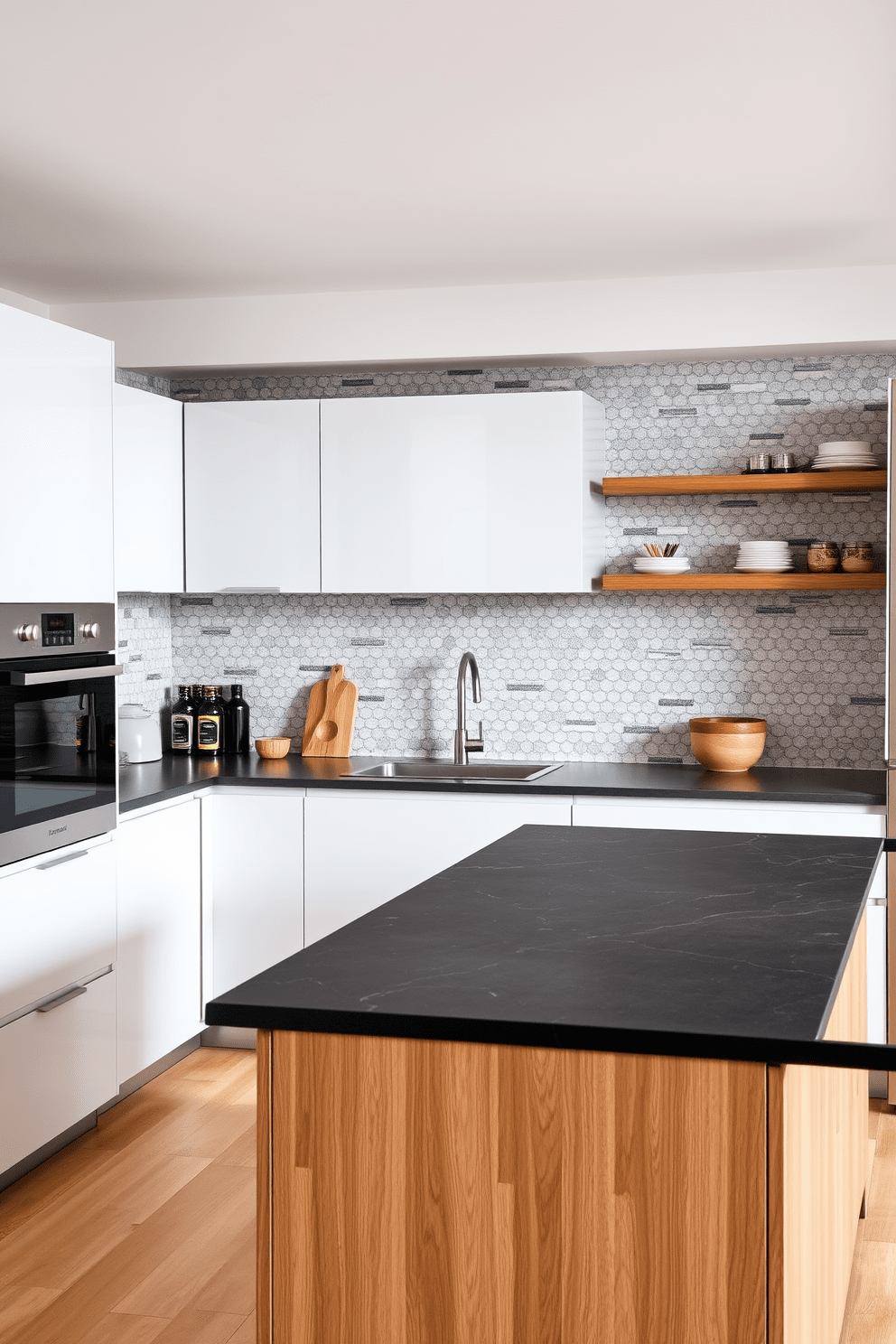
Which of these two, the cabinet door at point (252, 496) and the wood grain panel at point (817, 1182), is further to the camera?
the cabinet door at point (252, 496)

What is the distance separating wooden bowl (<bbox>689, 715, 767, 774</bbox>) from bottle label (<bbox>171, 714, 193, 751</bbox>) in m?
1.86

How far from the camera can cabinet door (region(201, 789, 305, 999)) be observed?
4.43 m

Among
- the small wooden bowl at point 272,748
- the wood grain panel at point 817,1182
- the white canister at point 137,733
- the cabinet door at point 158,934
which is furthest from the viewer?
the small wooden bowl at point 272,748

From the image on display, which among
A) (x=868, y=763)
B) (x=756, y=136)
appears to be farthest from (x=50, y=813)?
(x=868, y=763)

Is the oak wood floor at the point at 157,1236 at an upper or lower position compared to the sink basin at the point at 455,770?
lower

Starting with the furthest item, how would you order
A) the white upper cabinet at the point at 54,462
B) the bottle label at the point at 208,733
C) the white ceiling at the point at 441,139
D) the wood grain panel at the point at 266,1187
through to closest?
the bottle label at the point at 208,733
the white upper cabinet at the point at 54,462
the white ceiling at the point at 441,139
the wood grain panel at the point at 266,1187

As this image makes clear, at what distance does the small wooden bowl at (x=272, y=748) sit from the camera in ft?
15.9

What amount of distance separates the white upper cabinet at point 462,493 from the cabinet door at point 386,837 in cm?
75

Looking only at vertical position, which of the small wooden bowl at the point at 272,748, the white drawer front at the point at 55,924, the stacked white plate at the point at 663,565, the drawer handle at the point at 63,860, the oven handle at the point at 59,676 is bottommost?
the white drawer front at the point at 55,924

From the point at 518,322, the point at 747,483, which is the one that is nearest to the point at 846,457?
the point at 747,483

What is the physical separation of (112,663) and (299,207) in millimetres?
1334

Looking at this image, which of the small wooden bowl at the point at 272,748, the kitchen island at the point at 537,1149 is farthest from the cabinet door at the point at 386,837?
the kitchen island at the point at 537,1149

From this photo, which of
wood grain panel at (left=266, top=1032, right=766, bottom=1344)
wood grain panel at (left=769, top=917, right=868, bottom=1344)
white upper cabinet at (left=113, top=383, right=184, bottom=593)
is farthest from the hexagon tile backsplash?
Answer: wood grain panel at (left=266, top=1032, right=766, bottom=1344)

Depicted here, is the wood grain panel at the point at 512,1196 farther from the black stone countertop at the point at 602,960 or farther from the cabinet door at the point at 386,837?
the cabinet door at the point at 386,837
